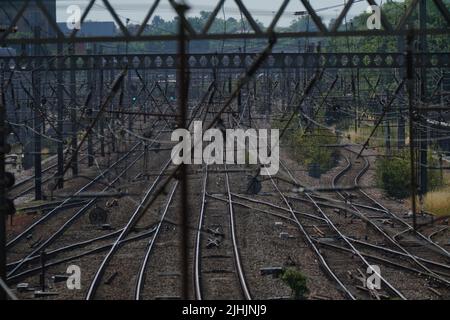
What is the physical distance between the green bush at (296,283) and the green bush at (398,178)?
35.5 feet

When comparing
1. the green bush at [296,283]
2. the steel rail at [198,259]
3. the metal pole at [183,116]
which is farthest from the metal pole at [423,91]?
the metal pole at [183,116]

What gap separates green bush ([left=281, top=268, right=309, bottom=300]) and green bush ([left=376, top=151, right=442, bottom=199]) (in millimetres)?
10809

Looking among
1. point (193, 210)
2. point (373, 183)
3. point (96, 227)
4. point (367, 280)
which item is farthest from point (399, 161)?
point (367, 280)

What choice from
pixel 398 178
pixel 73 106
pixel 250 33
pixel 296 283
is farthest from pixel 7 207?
pixel 398 178

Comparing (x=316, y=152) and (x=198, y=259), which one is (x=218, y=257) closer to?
(x=198, y=259)

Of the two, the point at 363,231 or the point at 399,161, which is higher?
the point at 399,161

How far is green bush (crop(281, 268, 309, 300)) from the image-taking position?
35.9 ft

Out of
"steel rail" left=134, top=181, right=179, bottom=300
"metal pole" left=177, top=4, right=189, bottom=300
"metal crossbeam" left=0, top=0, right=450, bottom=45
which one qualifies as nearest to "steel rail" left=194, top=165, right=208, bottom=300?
"steel rail" left=134, top=181, right=179, bottom=300

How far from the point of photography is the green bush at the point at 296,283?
431 inches
